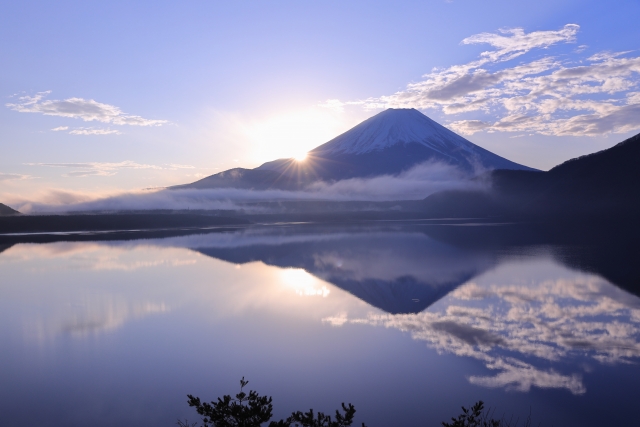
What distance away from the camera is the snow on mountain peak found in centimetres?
15618

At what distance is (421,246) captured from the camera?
3572 centimetres

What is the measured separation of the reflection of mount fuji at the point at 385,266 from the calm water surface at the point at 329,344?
0.54ft

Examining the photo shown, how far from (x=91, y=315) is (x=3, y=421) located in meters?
7.18

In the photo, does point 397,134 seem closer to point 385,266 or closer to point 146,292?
point 385,266

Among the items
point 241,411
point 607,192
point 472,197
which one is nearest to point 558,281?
point 241,411

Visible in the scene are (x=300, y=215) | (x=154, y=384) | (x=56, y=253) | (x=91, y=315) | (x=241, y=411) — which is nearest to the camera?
(x=241, y=411)

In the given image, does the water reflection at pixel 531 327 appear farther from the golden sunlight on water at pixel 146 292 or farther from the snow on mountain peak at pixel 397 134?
the snow on mountain peak at pixel 397 134

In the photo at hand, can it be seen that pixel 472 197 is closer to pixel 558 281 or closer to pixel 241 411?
pixel 558 281

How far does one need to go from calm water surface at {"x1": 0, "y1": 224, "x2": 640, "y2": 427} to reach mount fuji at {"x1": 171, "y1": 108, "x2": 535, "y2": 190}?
132258 mm

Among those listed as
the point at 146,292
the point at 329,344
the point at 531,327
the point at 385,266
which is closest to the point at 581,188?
the point at 385,266

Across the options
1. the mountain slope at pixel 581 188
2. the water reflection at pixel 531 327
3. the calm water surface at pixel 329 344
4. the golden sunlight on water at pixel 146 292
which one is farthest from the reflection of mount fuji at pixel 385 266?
the mountain slope at pixel 581 188

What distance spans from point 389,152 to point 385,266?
137m

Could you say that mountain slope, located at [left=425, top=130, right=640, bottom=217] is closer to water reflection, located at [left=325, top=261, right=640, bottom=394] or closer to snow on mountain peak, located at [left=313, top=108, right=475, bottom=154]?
snow on mountain peak, located at [left=313, top=108, right=475, bottom=154]

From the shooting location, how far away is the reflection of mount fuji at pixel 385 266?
16.6m
